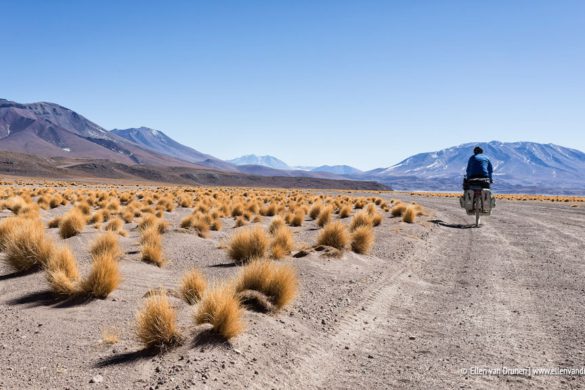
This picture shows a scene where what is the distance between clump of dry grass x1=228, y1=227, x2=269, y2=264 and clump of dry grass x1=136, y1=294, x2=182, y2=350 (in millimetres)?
4919

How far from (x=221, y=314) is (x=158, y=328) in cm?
68

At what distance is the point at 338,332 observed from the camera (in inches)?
241

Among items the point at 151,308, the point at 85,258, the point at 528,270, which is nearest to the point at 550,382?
the point at 151,308

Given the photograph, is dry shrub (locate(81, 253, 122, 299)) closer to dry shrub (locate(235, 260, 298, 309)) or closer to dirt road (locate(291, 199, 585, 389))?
dry shrub (locate(235, 260, 298, 309))

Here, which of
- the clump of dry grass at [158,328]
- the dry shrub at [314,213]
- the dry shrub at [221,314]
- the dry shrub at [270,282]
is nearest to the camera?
the clump of dry grass at [158,328]

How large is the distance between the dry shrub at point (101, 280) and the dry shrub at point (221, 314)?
2.10 metres

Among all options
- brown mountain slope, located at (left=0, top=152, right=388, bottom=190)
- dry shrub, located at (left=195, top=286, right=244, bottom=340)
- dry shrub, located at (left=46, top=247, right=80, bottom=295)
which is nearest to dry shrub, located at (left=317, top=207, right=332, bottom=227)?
dry shrub, located at (left=46, top=247, right=80, bottom=295)

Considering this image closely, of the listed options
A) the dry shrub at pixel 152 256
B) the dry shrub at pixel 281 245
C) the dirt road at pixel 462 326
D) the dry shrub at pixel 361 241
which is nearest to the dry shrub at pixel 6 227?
the dry shrub at pixel 152 256

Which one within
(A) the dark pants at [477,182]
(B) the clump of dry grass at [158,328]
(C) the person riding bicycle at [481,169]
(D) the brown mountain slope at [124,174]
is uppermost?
(C) the person riding bicycle at [481,169]

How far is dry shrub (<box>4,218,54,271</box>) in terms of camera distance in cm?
852

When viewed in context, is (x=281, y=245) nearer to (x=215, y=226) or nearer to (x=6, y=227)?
(x=6, y=227)

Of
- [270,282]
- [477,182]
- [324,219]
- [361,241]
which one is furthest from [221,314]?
[477,182]

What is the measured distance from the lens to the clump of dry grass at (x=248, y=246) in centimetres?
1020

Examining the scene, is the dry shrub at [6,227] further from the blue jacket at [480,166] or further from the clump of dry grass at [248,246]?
the blue jacket at [480,166]
